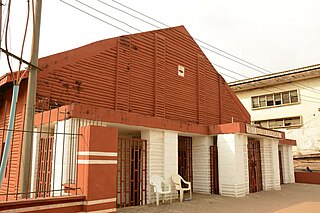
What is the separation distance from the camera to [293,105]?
73.2 ft

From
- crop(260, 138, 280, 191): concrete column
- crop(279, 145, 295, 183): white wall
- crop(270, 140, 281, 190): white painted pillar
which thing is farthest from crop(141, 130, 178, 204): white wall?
crop(279, 145, 295, 183): white wall

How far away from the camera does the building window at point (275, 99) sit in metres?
22.4

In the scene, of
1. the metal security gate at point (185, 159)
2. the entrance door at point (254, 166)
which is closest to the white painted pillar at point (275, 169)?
the entrance door at point (254, 166)

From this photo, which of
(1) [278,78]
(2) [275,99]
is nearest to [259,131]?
(1) [278,78]

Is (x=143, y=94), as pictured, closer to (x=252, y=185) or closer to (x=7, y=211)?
(x=252, y=185)

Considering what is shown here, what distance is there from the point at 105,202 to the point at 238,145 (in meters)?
7.53

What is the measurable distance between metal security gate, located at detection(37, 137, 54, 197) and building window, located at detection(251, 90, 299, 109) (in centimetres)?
1935

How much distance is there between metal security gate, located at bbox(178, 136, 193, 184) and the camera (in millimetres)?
12625

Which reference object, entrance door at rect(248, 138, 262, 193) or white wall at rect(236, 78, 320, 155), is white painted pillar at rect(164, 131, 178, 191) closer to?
entrance door at rect(248, 138, 262, 193)

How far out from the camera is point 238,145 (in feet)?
38.4

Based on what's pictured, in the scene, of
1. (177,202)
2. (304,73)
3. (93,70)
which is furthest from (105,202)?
(304,73)

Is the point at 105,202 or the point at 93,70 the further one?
the point at 93,70

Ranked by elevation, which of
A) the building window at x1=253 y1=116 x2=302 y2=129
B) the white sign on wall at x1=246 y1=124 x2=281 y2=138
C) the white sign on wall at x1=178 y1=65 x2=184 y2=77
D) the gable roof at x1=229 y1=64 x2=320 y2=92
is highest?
the gable roof at x1=229 y1=64 x2=320 y2=92

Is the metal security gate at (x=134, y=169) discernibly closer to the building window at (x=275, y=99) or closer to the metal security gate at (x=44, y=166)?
the metal security gate at (x=44, y=166)
